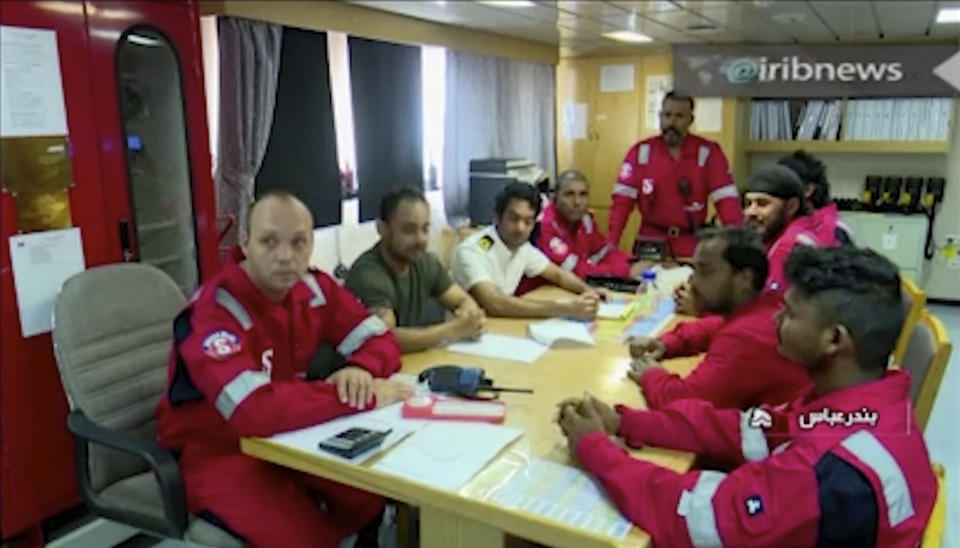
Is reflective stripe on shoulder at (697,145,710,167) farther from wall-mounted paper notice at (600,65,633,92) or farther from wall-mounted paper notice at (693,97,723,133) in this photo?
wall-mounted paper notice at (693,97,723,133)

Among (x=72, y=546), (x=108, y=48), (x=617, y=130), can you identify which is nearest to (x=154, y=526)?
(x=72, y=546)

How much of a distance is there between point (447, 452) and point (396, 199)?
3.21ft

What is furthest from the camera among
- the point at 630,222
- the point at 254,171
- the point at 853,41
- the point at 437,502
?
the point at 630,222

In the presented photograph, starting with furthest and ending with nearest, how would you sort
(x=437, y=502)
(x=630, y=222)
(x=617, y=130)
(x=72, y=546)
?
(x=617, y=130), (x=630, y=222), (x=72, y=546), (x=437, y=502)

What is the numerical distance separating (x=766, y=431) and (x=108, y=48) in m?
1.81

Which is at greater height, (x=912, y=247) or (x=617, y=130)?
(x=617, y=130)

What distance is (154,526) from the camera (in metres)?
1.55

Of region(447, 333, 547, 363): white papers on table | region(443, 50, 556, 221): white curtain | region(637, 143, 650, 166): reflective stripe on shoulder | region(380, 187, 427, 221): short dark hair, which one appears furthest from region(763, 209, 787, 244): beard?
region(443, 50, 556, 221): white curtain

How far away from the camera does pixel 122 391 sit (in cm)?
166

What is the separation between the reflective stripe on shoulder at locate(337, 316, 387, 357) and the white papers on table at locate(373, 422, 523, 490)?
1.30 ft

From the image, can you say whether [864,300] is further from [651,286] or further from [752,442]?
[651,286]

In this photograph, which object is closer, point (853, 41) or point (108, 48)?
point (853, 41)

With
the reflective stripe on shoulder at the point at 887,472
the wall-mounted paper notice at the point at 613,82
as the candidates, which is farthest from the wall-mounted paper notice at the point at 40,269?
the wall-mounted paper notice at the point at 613,82

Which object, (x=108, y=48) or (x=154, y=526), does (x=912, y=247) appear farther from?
(x=108, y=48)
